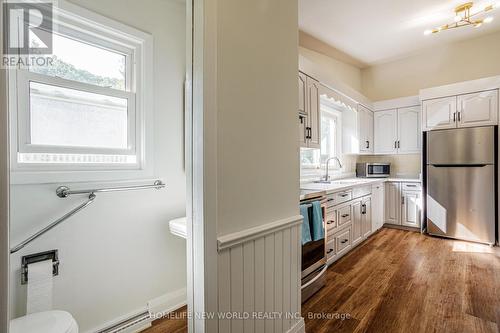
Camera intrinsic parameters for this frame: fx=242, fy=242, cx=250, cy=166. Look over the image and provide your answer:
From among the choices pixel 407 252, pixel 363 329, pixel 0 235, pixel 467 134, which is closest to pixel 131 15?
pixel 0 235

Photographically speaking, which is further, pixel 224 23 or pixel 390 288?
pixel 390 288

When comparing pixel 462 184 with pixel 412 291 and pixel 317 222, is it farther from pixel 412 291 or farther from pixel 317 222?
pixel 317 222

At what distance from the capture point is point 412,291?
2.21 metres

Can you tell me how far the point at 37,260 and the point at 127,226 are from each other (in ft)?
1.69

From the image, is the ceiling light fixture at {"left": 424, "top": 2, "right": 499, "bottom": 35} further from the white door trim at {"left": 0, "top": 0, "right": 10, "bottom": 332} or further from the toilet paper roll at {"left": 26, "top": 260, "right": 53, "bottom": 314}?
the toilet paper roll at {"left": 26, "top": 260, "right": 53, "bottom": 314}

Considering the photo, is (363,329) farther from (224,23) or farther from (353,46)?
(353,46)

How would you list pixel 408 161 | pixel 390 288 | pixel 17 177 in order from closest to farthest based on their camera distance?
pixel 17 177 → pixel 390 288 → pixel 408 161

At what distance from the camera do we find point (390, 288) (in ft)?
7.45

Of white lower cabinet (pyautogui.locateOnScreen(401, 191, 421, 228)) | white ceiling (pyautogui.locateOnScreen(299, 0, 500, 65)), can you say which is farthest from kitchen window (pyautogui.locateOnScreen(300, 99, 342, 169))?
white lower cabinet (pyautogui.locateOnScreen(401, 191, 421, 228))

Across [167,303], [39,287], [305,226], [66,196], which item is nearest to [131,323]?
[167,303]

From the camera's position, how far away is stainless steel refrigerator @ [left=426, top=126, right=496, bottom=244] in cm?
332

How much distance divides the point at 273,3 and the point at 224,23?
20.0 inches

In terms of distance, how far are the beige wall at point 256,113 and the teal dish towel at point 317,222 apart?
0.50 meters

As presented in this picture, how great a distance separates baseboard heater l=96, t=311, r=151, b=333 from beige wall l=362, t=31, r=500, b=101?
5120mm
